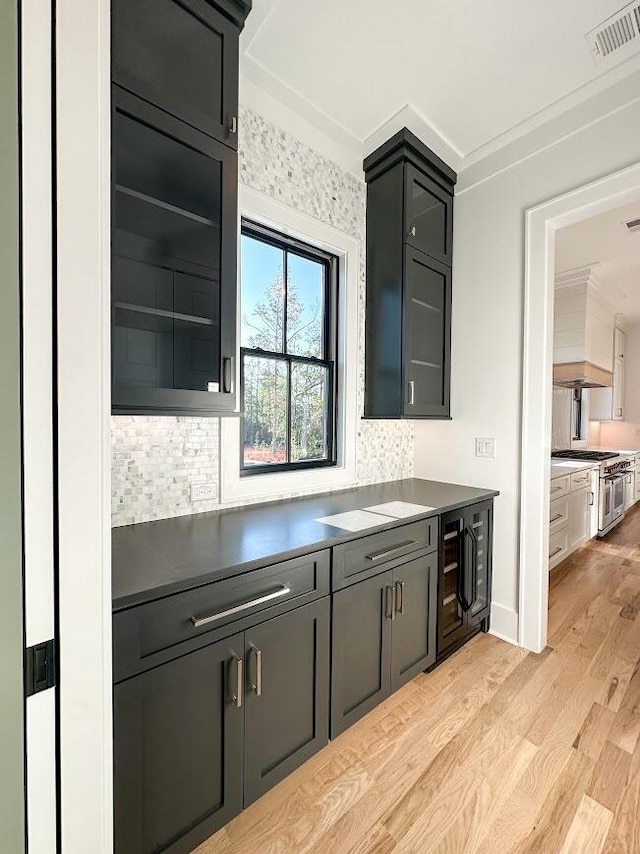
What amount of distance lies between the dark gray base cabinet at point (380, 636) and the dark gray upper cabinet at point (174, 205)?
3.31ft

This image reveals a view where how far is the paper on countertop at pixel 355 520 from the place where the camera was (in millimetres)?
1708

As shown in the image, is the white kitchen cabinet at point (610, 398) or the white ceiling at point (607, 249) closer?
the white ceiling at point (607, 249)

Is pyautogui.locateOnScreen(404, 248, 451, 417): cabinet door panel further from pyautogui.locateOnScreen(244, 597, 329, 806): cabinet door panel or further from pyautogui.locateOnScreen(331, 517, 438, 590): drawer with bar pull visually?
pyautogui.locateOnScreen(244, 597, 329, 806): cabinet door panel

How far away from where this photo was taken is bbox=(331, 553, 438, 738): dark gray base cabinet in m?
1.61

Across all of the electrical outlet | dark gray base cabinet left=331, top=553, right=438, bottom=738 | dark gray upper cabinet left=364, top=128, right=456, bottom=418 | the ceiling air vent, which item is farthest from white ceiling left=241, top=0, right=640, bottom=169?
dark gray base cabinet left=331, top=553, right=438, bottom=738

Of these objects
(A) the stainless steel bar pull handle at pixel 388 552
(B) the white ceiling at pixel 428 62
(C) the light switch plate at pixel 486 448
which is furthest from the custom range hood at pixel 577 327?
(A) the stainless steel bar pull handle at pixel 388 552

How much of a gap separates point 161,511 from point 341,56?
7.33 ft

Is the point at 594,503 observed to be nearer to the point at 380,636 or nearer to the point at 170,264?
the point at 380,636

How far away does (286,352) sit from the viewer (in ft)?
7.62

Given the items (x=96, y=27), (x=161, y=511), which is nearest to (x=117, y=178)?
→ (x=96, y=27)

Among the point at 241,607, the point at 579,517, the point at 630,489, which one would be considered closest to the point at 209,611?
the point at 241,607

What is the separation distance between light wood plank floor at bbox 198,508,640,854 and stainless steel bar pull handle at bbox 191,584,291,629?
0.78 meters

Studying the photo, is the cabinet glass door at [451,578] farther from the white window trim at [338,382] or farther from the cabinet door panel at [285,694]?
the cabinet door panel at [285,694]

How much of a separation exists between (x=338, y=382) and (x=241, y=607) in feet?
5.22
